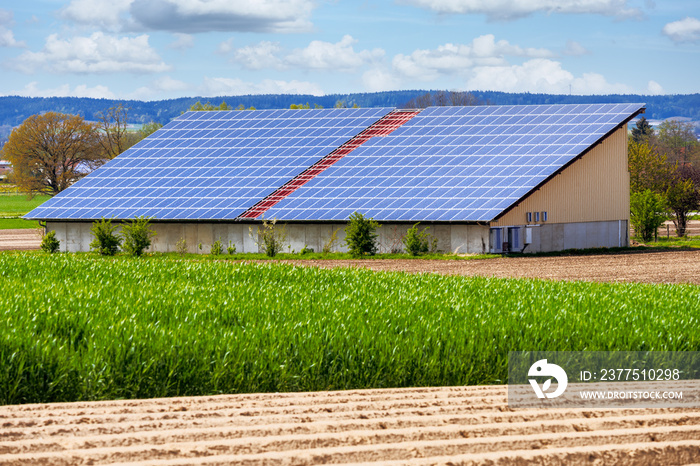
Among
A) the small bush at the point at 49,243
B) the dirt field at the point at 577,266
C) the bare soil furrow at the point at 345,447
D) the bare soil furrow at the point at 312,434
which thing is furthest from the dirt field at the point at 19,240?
the bare soil furrow at the point at 345,447

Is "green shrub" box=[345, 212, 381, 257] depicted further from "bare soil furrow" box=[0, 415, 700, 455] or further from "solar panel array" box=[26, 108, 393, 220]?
"bare soil furrow" box=[0, 415, 700, 455]

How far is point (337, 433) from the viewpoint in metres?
8.55

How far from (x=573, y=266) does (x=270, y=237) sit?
1602cm

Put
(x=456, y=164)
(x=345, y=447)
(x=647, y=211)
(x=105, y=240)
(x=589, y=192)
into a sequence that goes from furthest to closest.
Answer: (x=647, y=211) < (x=589, y=192) < (x=456, y=164) < (x=105, y=240) < (x=345, y=447)

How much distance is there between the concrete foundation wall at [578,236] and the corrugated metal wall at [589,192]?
38cm

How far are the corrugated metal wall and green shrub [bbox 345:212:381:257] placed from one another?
6.29 metres

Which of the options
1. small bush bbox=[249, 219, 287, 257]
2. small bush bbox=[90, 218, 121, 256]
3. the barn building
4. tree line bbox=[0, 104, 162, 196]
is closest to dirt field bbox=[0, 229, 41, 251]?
the barn building

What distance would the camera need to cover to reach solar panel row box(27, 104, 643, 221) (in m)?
48.3

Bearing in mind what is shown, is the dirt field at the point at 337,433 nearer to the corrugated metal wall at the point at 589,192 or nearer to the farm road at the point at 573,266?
the farm road at the point at 573,266

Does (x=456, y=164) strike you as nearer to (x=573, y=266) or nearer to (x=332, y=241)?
(x=332, y=241)

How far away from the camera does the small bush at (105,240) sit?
157 feet

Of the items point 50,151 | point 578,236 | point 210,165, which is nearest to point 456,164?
point 578,236

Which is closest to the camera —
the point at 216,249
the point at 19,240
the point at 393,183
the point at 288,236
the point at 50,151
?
the point at 216,249

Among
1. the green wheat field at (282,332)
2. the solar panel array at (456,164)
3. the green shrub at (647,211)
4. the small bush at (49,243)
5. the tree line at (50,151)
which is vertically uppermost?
the tree line at (50,151)
